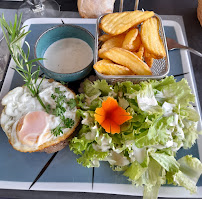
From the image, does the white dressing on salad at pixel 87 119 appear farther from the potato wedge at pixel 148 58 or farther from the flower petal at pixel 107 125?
the potato wedge at pixel 148 58

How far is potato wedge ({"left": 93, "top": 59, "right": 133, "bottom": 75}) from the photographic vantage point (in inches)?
42.0

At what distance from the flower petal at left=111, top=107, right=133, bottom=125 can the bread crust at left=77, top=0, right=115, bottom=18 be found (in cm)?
89

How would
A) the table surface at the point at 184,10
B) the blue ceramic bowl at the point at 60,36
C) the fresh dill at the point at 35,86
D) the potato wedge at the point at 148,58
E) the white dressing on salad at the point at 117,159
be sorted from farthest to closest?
the table surface at the point at 184,10
the blue ceramic bowl at the point at 60,36
the potato wedge at the point at 148,58
the white dressing on salad at the point at 117,159
the fresh dill at the point at 35,86

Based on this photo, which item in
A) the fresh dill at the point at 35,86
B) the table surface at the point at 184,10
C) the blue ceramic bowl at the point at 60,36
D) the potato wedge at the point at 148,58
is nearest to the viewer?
the fresh dill at the point at 35,86

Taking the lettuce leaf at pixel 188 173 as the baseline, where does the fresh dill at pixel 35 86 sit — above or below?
above

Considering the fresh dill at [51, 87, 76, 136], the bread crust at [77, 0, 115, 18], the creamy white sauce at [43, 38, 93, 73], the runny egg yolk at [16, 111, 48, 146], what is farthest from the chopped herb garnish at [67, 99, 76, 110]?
the bread crust at [77, 0, 115, 18]

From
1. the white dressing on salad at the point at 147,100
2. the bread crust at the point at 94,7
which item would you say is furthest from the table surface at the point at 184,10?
the white dressing on salad at the point at 147,100

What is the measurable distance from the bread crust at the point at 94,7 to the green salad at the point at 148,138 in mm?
723

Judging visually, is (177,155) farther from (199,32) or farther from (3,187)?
(199,32)

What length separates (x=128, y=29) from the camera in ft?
3.93

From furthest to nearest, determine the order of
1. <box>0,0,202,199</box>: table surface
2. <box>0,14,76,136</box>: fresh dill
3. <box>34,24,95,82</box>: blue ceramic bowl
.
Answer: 1. <box>0,0,202,199</box>: table surface
2. <box>34,24,95,82</box>: blue ceramic bowl
3. <box>0,14,76,136</box>: fresh dill

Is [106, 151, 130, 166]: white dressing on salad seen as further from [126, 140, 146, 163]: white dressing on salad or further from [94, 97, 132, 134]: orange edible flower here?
[94, 97, 132, 134]: orange edible flower

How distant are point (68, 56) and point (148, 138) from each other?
71 cm

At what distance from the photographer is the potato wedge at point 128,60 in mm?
1066
